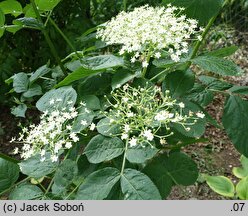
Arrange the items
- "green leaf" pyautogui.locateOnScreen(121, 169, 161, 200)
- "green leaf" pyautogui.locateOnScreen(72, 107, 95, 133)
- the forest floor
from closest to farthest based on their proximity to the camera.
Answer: "green leaf" pyautogui.locateOnScreen(121, 169, 161, 200), "green leaf" pyautogui.locateOnScreen(72, 107, 95, 133), the forest floor

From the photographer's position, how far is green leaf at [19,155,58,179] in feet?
2.45

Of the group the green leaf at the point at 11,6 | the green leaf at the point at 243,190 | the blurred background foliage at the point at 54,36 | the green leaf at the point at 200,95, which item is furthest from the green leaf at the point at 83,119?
the blurred background foliage at the point at 54,36

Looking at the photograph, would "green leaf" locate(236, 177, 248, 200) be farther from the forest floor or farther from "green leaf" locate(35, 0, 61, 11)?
"green leaf" locate(35, 0, 61, 11)

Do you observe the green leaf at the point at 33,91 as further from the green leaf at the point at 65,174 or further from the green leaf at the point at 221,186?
the green leaf at the point at 221,186

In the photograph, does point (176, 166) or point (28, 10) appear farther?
point (28, 10)

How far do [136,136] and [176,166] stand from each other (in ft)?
0.50

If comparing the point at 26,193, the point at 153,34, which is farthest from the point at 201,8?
the point at 26,193

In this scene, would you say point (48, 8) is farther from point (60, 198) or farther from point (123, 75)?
point (60, 198)

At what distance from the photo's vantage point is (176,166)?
856 mm

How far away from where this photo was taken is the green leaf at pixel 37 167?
746 mm

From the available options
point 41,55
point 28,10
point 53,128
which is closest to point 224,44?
point 41,55

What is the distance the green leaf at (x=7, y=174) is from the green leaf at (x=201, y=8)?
0.49m

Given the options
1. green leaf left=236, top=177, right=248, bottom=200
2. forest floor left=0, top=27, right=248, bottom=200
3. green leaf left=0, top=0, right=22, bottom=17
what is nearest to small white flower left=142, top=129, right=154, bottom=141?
green leaf left=0, top=0, right=22, bottom=17

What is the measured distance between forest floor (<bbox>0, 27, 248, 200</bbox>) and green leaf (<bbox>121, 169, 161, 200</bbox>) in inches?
57.9
